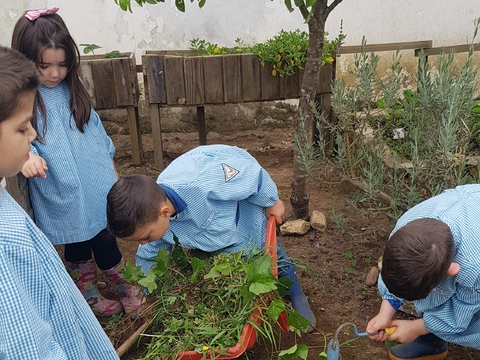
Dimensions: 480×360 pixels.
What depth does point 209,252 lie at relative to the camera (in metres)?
2.23

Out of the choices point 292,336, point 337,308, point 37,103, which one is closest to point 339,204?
point 337,308

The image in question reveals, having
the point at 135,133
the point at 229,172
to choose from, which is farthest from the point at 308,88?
the point at 135,133

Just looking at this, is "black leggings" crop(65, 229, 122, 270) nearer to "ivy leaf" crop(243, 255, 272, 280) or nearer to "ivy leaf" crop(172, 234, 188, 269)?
"ivy leaf" crop(172, 234, 188, 269)

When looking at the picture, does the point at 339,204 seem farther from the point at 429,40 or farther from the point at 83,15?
the point at 83,15

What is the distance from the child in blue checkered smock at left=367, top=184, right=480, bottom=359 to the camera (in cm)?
158

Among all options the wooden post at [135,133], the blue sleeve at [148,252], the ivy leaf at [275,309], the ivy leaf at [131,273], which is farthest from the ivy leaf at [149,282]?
the wooden post at [135,133]

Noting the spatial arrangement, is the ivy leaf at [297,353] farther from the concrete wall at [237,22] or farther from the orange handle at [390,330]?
the concrete wall at [237,22]

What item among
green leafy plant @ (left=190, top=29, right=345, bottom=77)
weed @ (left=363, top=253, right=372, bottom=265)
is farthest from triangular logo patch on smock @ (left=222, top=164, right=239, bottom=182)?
green leafy plant @ (left=190, top=29, right=345, bottom=77)

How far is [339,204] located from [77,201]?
1984mm


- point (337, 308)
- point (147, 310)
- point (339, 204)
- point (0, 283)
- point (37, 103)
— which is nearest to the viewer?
point (0, 283)

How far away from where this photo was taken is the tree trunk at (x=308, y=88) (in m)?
2.78

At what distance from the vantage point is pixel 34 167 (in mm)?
2062

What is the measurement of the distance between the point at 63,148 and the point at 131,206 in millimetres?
616

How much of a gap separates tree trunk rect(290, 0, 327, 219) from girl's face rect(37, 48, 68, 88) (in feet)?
4.29
